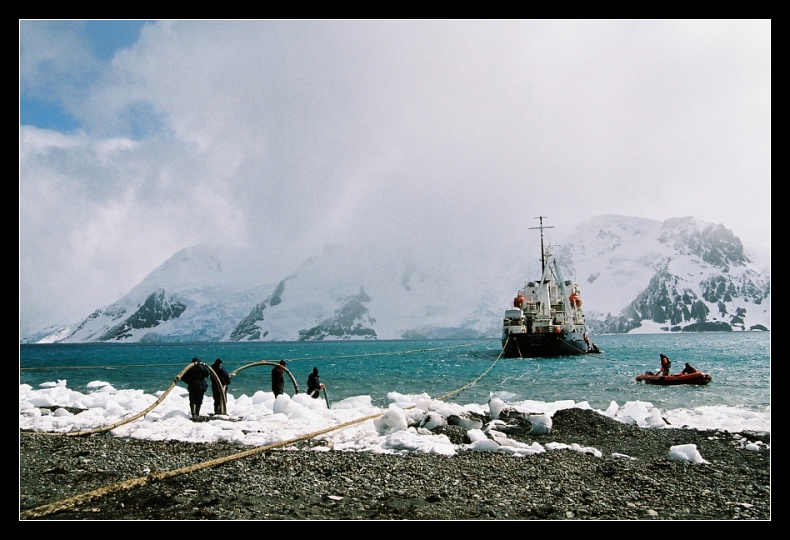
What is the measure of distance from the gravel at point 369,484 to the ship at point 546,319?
32384 millimetres

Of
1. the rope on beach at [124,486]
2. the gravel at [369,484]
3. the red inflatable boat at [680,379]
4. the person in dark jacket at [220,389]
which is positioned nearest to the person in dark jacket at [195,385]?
the person in dark jacket at [220,389]

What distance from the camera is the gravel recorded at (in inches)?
239

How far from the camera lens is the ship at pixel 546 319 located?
41656 millimetres

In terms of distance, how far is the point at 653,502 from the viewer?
21.6 ft

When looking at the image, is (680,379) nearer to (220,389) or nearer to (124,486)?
(220,389)

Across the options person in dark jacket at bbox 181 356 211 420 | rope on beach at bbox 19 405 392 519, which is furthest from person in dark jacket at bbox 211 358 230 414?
rope on beach at bbox 19 405 392 519

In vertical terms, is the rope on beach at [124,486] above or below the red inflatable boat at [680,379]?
above

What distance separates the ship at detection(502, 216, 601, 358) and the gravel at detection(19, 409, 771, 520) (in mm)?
32384

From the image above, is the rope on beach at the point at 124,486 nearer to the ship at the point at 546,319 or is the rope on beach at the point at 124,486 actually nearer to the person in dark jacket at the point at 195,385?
the person in dark jacket at the point at 195,385

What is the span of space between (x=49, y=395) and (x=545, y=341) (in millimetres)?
34498

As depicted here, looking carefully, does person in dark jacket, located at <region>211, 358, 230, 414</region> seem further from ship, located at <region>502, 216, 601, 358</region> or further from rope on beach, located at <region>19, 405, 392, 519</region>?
ship, located at <region>502, 216, 601, 358</region>
